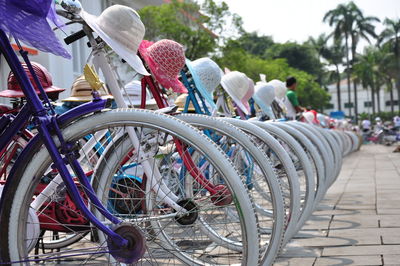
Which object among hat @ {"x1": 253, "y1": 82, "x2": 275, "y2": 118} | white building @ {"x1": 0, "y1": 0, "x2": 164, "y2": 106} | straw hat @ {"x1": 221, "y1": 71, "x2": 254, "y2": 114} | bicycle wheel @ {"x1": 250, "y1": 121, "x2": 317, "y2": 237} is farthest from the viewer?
hat @ {"x1": 253, "y1": 82, "x2": 275, "y2": 118}

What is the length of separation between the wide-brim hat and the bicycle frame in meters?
3.14

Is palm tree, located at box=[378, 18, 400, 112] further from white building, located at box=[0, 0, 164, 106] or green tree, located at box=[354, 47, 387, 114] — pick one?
white building, located at box=[0, 0, 164, 106]

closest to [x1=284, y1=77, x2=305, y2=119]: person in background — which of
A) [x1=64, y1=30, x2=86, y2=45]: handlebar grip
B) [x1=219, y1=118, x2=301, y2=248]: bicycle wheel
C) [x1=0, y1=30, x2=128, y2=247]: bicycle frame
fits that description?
[x1=219, y1=118, x2=301, y2=248]: bicycle wheel

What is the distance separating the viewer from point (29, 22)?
8.63 ft

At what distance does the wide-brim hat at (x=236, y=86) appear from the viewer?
5.78m

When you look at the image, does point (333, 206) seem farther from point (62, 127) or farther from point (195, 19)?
point (195, 19)

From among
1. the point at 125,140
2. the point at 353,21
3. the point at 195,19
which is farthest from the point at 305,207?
the point at 353,21

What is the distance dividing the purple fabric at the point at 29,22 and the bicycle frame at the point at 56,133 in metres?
0.13

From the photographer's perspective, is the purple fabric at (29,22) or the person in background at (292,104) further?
the person in background at (292,104)

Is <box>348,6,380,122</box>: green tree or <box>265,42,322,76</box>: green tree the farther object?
<box>265,42,322,76</box>: green tree

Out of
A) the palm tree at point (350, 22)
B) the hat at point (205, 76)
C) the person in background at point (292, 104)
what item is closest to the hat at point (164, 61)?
the hat at point (205, 76)

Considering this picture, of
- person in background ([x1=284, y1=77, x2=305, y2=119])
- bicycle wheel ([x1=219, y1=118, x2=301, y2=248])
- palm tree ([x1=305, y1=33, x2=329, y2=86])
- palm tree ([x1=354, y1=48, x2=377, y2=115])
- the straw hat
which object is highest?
the straw hat

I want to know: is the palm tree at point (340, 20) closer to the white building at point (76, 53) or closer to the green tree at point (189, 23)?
the green tree at point (189, 23)

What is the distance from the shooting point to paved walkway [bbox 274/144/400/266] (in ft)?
15.1
